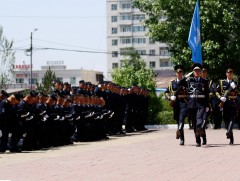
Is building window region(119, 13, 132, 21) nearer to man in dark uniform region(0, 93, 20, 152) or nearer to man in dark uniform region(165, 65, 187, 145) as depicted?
man in dark uniform region(165, 65, 187, 145)

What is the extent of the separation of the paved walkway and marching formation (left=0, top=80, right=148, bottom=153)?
0.99 meters

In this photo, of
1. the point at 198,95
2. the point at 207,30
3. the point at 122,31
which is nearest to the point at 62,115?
the point at 198,95

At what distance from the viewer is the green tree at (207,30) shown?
37.4 m

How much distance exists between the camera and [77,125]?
2344 centimetres

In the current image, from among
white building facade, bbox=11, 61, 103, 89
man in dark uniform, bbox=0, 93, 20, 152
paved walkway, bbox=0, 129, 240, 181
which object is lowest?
paved walkway, bbox=0, 129, 240, 181

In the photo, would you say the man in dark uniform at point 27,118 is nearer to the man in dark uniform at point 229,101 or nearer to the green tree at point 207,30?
the man in dark uniform at point 229,101

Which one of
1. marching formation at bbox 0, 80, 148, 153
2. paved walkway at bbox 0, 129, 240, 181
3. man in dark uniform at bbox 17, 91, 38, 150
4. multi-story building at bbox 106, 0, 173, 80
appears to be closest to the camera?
paved walkway at bbox 0, 129, 240, 181

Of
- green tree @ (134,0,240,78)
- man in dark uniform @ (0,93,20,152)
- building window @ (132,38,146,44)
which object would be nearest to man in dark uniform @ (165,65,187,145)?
man in dark uniform @ (0,93,20,152)

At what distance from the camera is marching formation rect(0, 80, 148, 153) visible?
19125 millimetres

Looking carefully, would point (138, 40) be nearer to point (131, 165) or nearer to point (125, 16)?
point (125, 16)

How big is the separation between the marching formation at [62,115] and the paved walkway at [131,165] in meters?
0.99

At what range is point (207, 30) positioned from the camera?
3800cm

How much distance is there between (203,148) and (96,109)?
685cm

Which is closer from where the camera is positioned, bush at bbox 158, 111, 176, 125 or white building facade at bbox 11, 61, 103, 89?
bush at bbox 158, 111, 176, 125
